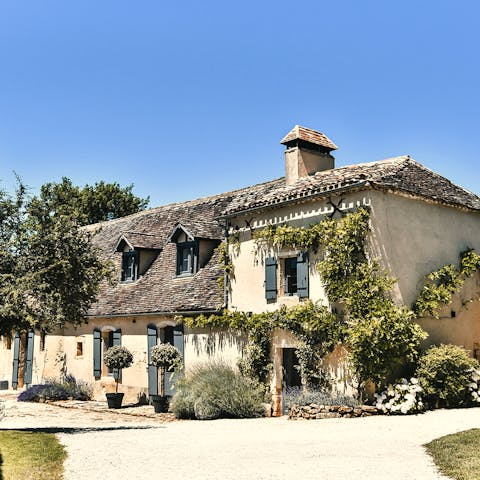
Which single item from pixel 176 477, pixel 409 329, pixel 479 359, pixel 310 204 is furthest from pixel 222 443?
pixel 479 359

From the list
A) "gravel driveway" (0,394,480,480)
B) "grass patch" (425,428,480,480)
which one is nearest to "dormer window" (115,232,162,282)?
"gravel driveway" (0,394,480,480)

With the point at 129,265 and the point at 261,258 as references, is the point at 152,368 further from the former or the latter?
the point at 261,258

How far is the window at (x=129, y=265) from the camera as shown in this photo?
23.9 metres

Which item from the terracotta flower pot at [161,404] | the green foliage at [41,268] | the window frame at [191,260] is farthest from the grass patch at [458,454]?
the window frame at [191,260]

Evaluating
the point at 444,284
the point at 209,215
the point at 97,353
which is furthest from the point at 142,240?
the point at 444,284

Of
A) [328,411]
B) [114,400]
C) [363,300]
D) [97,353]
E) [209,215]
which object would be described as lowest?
→ [114,400]

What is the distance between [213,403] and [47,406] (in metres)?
7.09

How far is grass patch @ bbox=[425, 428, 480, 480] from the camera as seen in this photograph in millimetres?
8586

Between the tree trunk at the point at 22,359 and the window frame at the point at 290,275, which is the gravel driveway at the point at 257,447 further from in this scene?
the tree trunk at the point at 22,359

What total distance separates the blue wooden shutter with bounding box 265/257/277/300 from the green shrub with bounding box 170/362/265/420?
2.44 m

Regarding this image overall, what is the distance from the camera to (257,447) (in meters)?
11.2

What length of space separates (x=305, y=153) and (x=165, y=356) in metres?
7.65

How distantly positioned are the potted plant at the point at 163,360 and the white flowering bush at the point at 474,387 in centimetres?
849

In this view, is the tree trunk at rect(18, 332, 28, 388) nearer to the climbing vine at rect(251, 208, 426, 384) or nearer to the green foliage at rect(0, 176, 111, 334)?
the green foliage at rect(0, 176, 111, 334)
